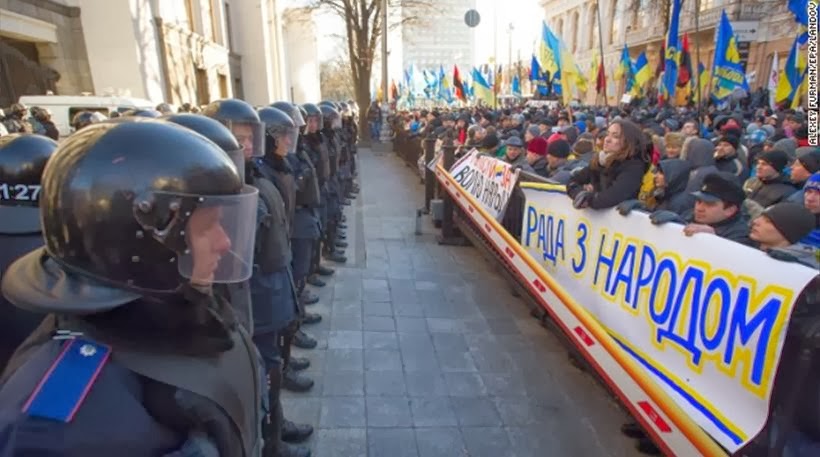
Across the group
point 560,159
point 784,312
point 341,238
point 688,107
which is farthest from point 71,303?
point 688,107

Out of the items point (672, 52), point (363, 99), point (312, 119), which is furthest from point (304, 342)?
point (363, 99)

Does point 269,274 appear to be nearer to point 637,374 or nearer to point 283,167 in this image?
point 283,167

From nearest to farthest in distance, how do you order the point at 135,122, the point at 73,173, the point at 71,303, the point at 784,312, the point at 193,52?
1. the point at 71,303
2. the point at 73,173
3. the point at 135,122
4. the point at 784,312
5. the point at 193,52

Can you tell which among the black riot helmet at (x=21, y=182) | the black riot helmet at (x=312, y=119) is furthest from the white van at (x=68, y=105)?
the black riot helmet at (x=21, y=182)

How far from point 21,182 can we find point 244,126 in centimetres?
125

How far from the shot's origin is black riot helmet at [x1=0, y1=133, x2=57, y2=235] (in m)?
2.15

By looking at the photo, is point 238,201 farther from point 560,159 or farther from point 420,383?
point 560,159

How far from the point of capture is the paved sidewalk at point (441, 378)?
335cm

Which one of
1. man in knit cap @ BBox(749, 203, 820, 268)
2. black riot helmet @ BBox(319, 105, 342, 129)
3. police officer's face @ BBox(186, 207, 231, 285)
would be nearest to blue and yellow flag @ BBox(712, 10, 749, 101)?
black riot helmet @ BBox(319, 105, 342, 129)

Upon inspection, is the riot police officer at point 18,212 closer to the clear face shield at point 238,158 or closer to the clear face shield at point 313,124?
the clear face shield at point 238,158

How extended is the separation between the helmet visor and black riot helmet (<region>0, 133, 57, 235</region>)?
4.20 ft

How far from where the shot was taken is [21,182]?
91.9 inches

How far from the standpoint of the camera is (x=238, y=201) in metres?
1.37

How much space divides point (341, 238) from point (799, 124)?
8109mm
